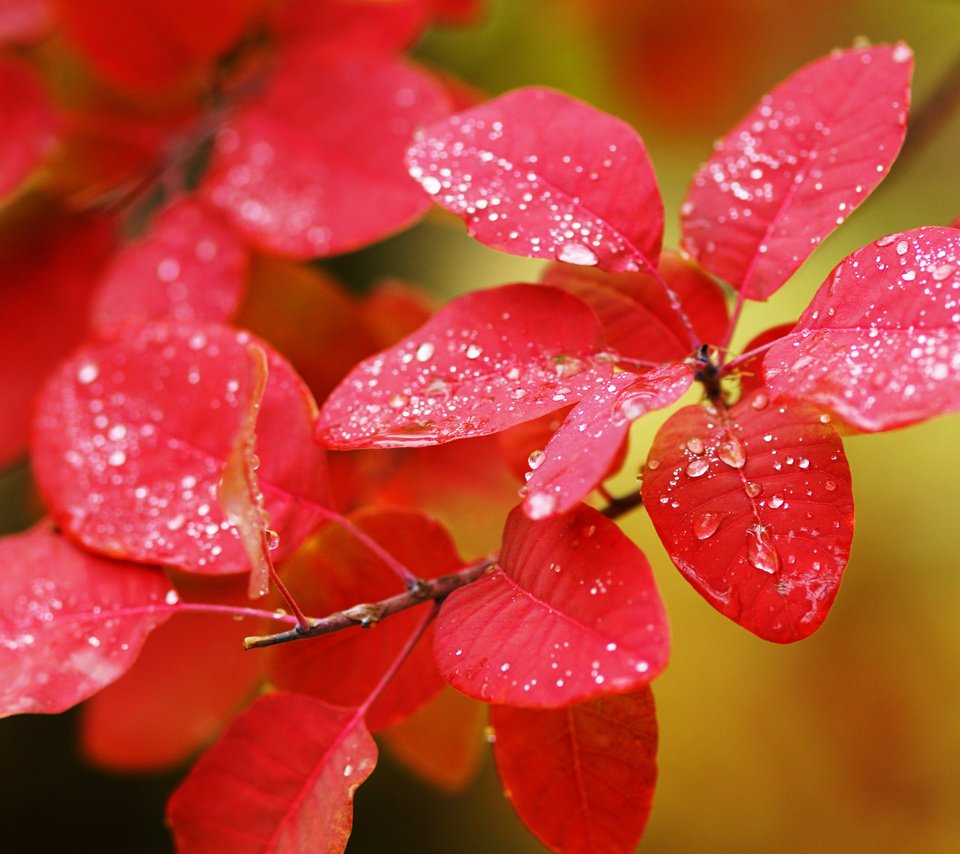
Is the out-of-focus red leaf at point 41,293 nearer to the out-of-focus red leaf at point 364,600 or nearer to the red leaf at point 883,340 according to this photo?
the out-of-focus red leaf at point 364,600

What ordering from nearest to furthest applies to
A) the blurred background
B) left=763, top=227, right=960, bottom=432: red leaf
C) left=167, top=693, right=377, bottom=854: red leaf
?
left=763, top=227, right=960, bottom=432: red leaf, left=167, top=693, right=377, bottom=854: red leaf, the blurred background

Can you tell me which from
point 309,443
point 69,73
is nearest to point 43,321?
point 69,73

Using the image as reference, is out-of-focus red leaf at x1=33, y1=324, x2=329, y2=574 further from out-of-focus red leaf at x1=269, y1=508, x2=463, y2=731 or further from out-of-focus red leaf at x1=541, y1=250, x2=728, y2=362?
out-of-focus red leaf at x1=541, y1=250, x2=728, y2=362

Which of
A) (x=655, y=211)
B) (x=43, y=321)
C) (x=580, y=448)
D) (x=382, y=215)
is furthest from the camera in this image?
(x=43, y=321)

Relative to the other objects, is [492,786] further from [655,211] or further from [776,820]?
[655,211]

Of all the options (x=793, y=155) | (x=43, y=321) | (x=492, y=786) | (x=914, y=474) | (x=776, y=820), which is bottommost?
(x=492, y=786)

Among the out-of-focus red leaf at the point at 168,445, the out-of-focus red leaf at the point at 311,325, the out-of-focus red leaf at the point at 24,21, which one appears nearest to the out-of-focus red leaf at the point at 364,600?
the out-of-focus red leaf at the point at 168,445

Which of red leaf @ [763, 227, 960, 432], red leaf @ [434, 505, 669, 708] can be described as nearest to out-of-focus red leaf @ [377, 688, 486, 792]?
red leaf @ [434, 505, 669, 708]
